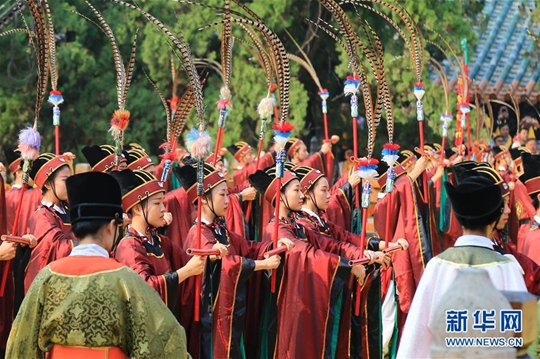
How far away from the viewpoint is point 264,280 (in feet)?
27.6

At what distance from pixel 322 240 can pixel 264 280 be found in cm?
60

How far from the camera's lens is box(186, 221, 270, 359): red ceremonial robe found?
7645 millimetres

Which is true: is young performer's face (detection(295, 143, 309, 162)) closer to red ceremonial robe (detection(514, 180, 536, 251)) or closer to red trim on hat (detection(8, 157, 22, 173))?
red ceremonial robe (detection(514, 180, 536, 251))

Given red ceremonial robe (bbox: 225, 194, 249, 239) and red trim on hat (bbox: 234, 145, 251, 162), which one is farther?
red trim on hat (bbox: 234, 145, 251, 162)

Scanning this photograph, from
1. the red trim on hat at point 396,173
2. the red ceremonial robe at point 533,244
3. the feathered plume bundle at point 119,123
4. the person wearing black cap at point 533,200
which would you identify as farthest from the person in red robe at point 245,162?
the red ceremonial robe at point 533,244

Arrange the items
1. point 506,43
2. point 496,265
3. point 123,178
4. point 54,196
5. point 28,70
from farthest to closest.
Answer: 1. point 506,43
2. point 28,70
3. point 54,196
4. point 123,178
5. point 496,265

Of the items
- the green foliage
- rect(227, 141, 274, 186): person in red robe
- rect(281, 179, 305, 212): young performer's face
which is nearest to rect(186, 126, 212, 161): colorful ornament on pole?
rect(281, 179, 305, 212): young performer's face

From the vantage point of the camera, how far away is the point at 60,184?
866 cm

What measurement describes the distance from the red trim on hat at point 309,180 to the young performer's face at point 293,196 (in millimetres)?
334

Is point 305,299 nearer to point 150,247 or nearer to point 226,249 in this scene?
→ point 226,249

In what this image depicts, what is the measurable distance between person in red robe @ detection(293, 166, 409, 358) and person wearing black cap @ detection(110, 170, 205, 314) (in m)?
1.52

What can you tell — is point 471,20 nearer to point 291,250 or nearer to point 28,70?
point 28,70

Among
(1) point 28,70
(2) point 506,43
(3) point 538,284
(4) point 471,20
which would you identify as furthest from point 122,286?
(2) point 506,43

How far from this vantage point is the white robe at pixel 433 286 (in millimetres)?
5180
